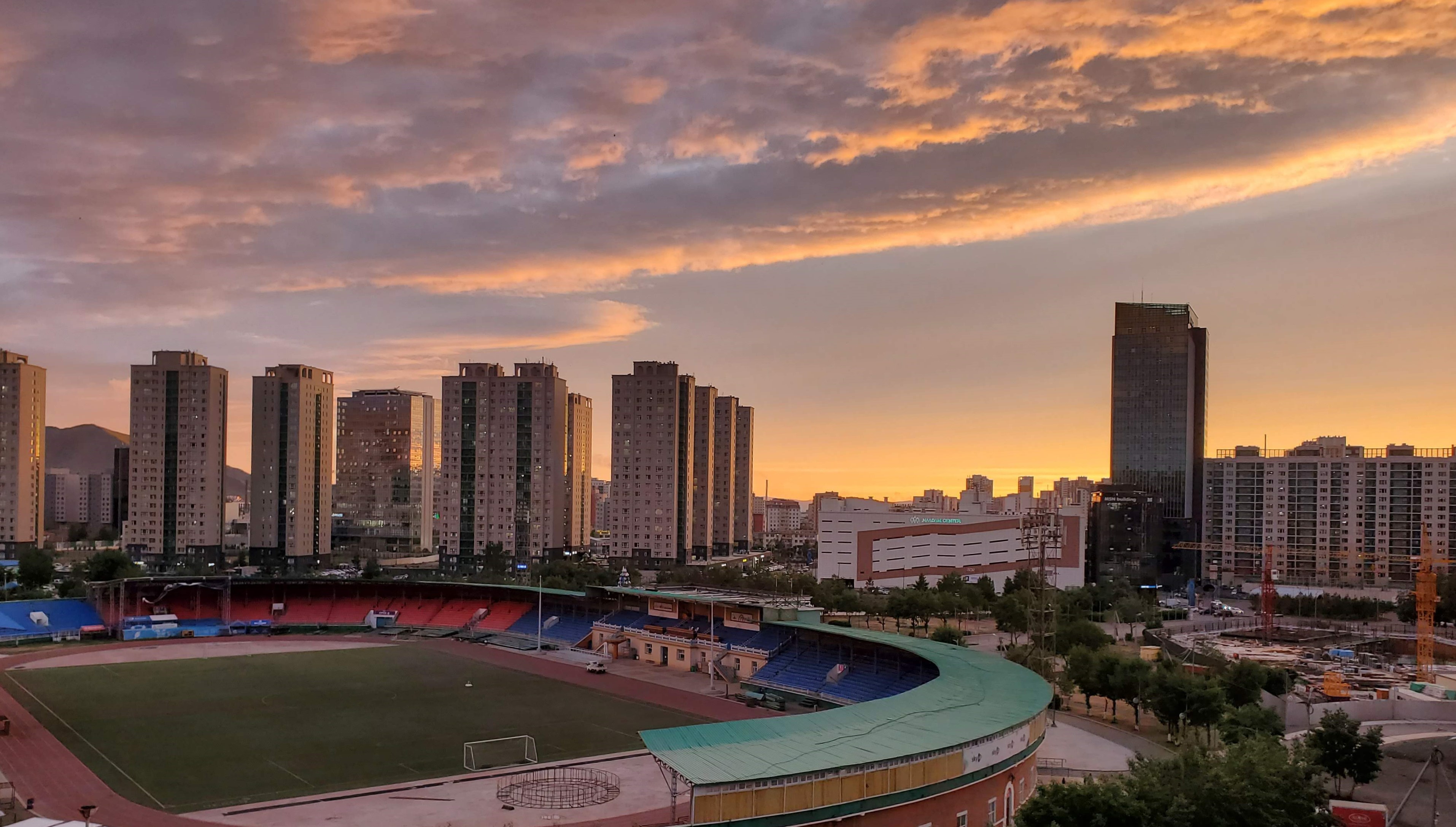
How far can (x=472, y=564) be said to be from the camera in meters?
115

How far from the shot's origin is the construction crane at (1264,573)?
3123 inches

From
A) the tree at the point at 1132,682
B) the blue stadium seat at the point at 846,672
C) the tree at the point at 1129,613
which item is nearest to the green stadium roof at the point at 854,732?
the blue stadium seat at the point at 846,672

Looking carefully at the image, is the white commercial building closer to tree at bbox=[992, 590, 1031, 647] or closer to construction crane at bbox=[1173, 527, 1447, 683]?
construction crane at bbox=[1173, 527, 1447, 683]

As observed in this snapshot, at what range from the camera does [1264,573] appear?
287ft

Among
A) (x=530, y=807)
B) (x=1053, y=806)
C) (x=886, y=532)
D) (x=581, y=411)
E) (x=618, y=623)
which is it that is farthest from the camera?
(x=581, y=411)

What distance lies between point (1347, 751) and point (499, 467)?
95.8m

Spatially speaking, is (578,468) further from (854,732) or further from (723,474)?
(854,732)

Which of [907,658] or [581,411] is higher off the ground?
[581,411]

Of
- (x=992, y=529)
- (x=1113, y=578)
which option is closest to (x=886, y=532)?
(x=992, y=529)

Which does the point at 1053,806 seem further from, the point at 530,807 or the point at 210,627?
the point at 210,627

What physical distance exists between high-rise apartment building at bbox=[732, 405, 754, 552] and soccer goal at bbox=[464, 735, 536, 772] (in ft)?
371

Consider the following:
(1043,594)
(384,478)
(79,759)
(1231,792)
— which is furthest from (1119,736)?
(384,478)

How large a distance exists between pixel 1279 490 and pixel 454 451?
98445 mm

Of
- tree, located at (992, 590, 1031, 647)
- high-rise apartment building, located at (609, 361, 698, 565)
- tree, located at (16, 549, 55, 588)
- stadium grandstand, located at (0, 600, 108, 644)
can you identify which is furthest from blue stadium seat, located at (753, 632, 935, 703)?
Result: high-rise apartment building, located at (609, 361, 698, 565)
